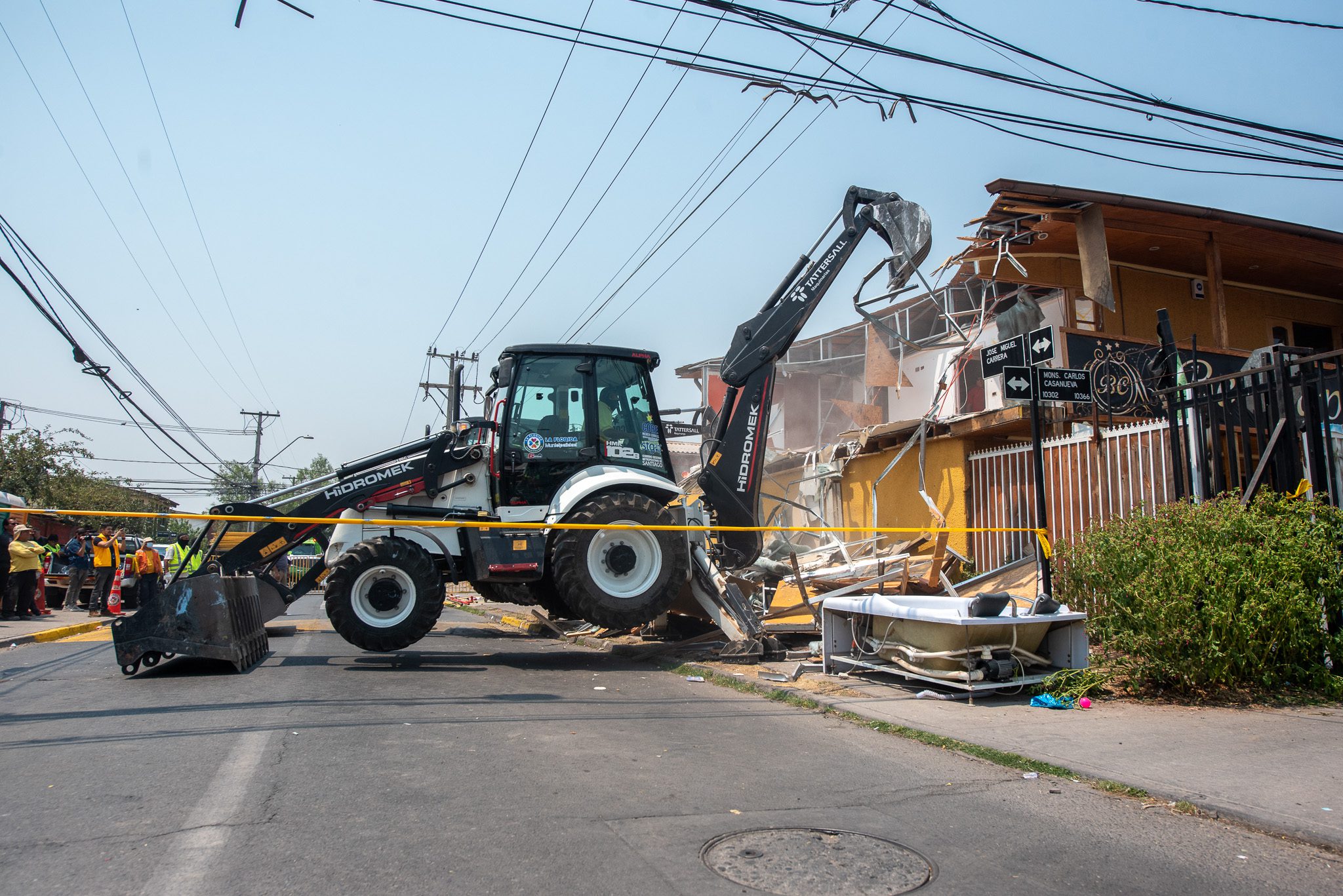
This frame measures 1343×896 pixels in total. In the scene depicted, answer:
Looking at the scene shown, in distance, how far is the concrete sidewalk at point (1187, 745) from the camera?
429 centimetres

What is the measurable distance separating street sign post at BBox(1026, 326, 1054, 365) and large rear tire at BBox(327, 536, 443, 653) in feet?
21.1

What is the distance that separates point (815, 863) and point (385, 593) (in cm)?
642

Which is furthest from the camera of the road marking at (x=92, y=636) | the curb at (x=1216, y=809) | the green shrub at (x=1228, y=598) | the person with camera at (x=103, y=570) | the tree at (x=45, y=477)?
the tree at (x=45, y=477)

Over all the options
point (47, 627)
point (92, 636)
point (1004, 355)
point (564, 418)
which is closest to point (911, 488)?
point (1004, 355)

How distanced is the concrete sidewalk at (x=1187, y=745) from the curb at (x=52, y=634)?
10.9 meters

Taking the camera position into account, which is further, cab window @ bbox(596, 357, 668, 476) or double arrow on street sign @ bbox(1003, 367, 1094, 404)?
cab window @ bbox(596, 357, 668, 476)

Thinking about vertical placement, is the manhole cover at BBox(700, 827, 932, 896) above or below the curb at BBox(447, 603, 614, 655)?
above

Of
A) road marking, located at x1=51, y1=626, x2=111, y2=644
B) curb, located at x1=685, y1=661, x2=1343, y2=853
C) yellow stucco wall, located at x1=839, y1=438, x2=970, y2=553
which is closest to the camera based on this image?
curb, located at x1=685, y1=661, x2=1343, y2=853

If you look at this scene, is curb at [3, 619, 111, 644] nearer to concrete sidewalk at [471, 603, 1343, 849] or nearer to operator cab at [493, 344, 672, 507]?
operator cab at [493, 344, 672, 507]

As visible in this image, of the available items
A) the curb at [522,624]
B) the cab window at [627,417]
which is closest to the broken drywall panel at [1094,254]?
the cab window at [627,417]

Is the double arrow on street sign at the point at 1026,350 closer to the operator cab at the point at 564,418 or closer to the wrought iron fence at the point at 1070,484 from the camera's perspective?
the wrought iron fence at the point at 1070,484

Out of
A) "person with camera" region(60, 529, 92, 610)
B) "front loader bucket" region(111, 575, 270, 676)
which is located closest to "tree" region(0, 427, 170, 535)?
"person with camera" region(60, 529, 92, 610)

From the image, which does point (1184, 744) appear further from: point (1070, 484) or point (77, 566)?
point (77, 566)

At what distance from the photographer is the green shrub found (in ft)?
21.4
